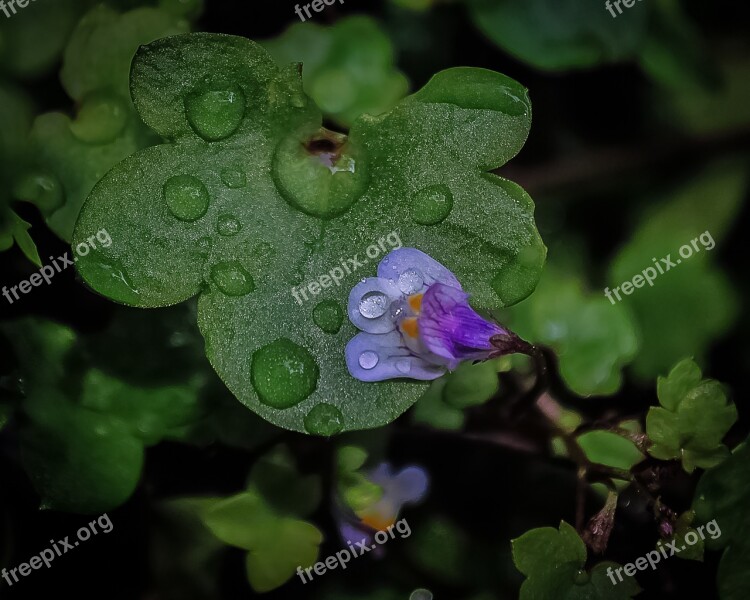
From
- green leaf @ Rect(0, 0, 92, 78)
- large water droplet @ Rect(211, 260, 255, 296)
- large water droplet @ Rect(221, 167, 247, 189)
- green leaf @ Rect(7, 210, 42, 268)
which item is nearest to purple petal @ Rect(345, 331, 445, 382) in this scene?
large water droplet @ Rect(211, 260, 255, 296)

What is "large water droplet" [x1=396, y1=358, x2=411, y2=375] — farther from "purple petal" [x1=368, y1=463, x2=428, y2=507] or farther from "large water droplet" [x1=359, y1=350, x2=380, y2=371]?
"purple petal" [x1=368, y1=463, x2=428, y2=507]

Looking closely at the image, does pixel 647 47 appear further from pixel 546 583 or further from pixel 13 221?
pixel 13 221

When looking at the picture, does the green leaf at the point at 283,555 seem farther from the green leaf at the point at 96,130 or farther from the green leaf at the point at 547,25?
the green leaf at the point at 547,25

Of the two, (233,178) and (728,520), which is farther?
(728,520)

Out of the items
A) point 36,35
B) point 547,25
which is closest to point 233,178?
point 36,35

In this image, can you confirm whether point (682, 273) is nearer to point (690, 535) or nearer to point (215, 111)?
point (690, 535)

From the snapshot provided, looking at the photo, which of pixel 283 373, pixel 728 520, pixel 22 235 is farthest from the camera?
pixel 728 520

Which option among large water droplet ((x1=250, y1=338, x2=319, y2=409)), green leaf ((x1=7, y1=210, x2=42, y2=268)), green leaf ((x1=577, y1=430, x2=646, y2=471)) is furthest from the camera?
green leaf ((x1=577, y1=430, x2=646, y2=471))

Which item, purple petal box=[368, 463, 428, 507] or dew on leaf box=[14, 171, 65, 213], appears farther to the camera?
purple petal box=[368, 463, 428, 507]
